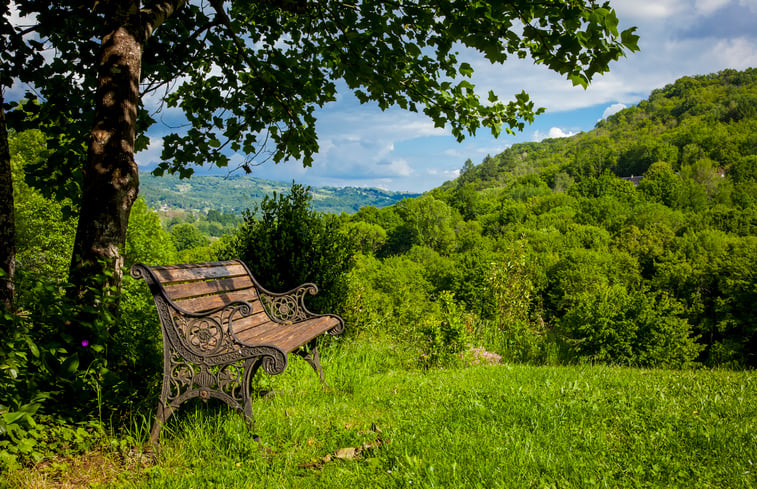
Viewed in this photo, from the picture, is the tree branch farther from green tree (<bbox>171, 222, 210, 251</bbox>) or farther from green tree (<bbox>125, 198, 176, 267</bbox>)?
green tree (<bbox>171, 222, 210, 251</bbox>)

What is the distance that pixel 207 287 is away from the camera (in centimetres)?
369

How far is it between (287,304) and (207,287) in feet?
3.61

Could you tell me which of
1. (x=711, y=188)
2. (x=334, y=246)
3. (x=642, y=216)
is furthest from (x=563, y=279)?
(x=711, y=188)

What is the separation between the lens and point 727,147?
277ft

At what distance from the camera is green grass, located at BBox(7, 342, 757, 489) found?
2.31 meters

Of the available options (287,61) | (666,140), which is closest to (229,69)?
(287,61)

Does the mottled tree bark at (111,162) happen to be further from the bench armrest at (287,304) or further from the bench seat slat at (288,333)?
the bench armrest at (287,304)

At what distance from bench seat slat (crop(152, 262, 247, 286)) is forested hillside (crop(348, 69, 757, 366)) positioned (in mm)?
2837

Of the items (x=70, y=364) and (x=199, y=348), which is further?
(x=199, y=348)

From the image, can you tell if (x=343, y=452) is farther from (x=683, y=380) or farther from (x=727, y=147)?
(x=727, y=147)

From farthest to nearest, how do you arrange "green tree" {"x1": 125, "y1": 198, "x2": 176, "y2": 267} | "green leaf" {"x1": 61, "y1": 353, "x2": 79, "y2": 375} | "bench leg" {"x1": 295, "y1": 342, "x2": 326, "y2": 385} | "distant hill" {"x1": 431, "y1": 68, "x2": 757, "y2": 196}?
"distant hill" {"x1": 431, "y1": 68, "x2": 757, "y2": 196} → "green tree" {"x1": 125, "y1": 198, "x2": 176, "y2": 267} → "bench leg" {"x1": 295, "y1": 342, "x2": 326, "y2": 385} → "green leaf" {"x1": 61, "y1": 353, "x2": 79, "y2": 375}

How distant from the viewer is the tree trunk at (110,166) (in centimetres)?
299

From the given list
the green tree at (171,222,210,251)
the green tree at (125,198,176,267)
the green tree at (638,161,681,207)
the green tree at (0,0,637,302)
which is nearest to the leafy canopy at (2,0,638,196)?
the green tree at (0,0,637,302)

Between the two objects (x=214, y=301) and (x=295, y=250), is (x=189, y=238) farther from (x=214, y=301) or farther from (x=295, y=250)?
(x=214, y=301)
